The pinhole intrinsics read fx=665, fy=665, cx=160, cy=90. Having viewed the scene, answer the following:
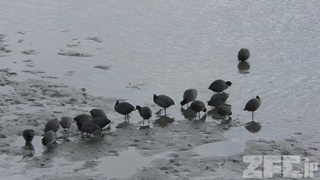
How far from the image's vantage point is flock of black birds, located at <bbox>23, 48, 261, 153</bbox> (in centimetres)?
1270

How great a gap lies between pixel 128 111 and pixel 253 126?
261 centimetres

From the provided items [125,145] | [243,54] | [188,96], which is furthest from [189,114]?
[243,54]

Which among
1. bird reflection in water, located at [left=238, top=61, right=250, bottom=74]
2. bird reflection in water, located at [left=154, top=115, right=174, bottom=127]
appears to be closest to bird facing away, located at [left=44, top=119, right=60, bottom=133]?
bird reflection in water, located at [left=154, top=115, right=174, bottom=127]

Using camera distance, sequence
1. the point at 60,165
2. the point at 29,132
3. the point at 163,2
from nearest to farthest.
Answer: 1. the point at 60,165
2. the point at 29,132
3. the point at 163,2

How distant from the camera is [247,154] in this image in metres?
12.3

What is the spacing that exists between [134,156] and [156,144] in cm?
68

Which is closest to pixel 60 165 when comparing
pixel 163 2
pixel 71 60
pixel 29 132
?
pixel 29 132

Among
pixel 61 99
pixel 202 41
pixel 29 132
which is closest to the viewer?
pixel 29 132

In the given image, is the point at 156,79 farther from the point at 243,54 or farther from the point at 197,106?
the point at 243,54

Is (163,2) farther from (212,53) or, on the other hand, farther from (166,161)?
(166,161)

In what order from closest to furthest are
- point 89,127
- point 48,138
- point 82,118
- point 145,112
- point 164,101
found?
point 48,138, point 89,127, point 82,118, point 145,112, point 164,101

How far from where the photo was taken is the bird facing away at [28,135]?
12.6 meters
